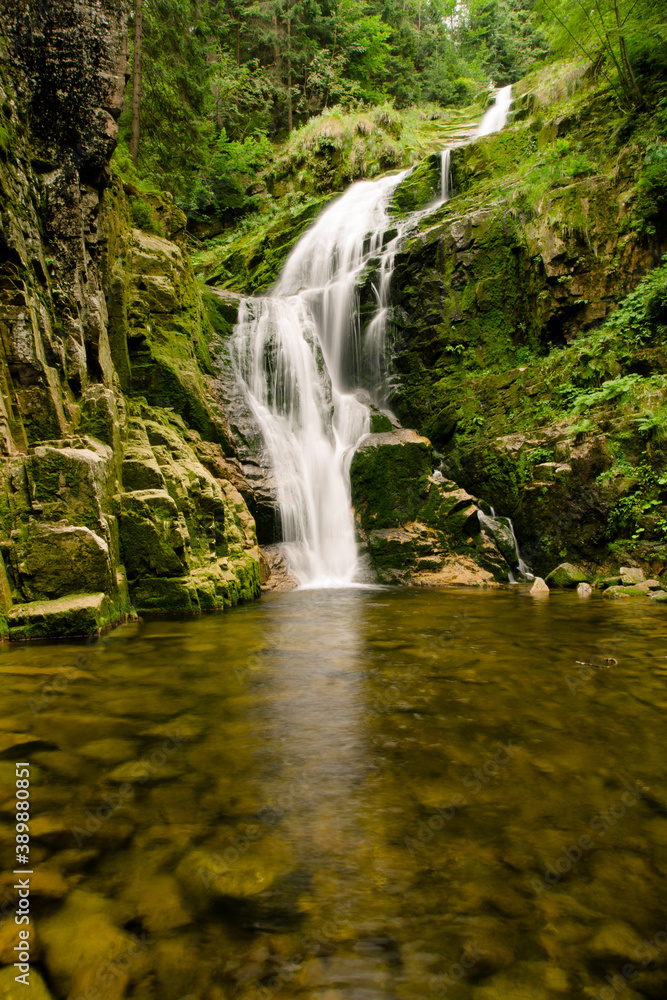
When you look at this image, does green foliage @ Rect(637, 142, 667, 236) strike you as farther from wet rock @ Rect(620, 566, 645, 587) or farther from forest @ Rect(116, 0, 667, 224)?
wet rock @ Rect(620, 566, 645, 587)

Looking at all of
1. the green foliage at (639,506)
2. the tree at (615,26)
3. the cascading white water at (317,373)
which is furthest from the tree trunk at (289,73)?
the green foliage at (639,506)

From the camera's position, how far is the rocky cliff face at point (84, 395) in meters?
4.95

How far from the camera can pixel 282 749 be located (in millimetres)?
2678

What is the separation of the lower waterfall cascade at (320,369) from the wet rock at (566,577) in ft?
10.8

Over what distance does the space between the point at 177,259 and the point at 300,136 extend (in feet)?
47.0

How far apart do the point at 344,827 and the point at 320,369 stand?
11529 millimetres

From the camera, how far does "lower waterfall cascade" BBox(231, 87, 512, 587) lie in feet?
32.9

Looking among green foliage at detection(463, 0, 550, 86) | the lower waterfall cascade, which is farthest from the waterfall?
green foliage at detection(463, 0, 550, 86)

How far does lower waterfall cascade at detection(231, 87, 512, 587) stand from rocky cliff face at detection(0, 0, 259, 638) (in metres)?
1.77

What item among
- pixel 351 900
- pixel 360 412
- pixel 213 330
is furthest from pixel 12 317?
pixel 360 412

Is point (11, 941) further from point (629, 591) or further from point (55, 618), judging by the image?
point (629, 591)

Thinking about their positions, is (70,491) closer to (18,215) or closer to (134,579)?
(134,579)

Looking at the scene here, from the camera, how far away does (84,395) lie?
6250 millimetres

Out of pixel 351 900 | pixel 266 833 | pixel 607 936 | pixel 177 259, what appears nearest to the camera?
pixel 607 936
